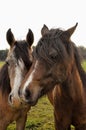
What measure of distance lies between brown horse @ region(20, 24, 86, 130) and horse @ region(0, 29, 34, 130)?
72 cm

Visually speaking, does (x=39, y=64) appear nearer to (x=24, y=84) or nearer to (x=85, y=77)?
(x=24, y=84)

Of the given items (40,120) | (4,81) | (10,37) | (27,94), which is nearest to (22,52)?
(10,37)

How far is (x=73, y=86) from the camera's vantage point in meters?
4.73

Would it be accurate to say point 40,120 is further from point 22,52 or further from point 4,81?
point 22,52

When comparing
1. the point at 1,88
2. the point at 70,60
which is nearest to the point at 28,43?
the point at 1,88

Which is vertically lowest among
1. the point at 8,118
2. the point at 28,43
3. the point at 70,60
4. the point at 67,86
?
the point at 8,118

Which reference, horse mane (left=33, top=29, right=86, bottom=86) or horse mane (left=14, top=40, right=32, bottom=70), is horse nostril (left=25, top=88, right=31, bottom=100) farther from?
horse mane (left=14, top=40, right=32, bottom=70)

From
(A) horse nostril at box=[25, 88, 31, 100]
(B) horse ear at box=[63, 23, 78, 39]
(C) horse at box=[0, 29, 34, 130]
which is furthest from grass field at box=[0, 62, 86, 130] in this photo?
(A) horse nostril at box=[25, 88, 31, 100]

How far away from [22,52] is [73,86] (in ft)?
3.76

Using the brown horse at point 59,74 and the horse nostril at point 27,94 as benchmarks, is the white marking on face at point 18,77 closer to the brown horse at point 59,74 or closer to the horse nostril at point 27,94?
the brown horse at point 59,74

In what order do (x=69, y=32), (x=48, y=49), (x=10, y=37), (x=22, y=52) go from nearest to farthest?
(x=48, y=49) → (x=69, y=32) → (x=22, y=52) → (x=10, y=37)

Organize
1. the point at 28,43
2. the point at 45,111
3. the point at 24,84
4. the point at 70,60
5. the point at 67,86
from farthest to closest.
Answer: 1. the point at 45,111
2. the point at 28,43
3. the point at 67,86
4. the point at 70,60
5. the point at 24,84

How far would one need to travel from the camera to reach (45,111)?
10.4 m

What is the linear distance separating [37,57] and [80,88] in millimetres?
1113
